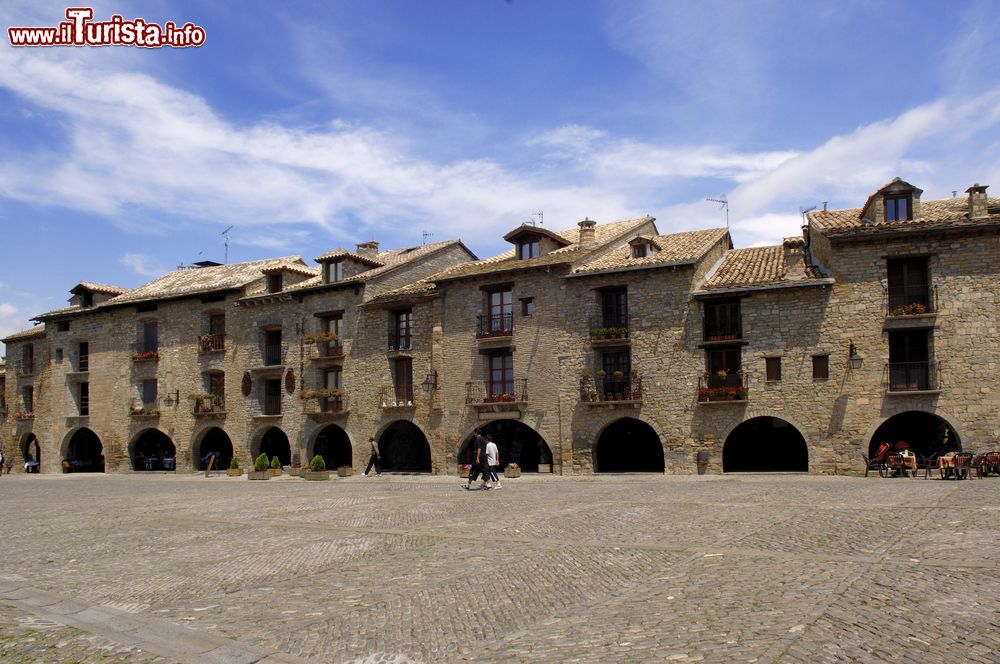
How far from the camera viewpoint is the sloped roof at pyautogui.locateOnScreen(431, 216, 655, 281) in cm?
3241

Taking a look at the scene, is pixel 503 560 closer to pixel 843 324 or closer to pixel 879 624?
pixel 879 624

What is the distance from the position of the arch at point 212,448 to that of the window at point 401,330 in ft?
39.0

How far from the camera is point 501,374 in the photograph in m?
33.6

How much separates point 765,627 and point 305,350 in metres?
33.2

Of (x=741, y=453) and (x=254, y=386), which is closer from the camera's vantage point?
(x=741, y=453)

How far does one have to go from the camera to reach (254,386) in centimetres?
3994

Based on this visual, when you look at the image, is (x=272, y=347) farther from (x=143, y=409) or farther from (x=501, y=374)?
(x=501, y=374)

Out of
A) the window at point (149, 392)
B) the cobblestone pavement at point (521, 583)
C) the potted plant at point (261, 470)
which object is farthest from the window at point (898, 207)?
the window at point (149, 392)

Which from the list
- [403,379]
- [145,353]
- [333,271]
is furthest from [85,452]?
[403,379]

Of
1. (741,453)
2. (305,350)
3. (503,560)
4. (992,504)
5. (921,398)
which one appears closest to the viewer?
(503,560)

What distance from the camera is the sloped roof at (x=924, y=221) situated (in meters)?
26.6

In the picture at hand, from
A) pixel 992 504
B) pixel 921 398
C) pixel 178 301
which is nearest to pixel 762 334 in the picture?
pixel 921 398

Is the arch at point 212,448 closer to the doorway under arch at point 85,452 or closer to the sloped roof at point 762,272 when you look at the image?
the doorway under arch at point 85,452

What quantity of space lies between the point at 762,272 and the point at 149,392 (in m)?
31.3
